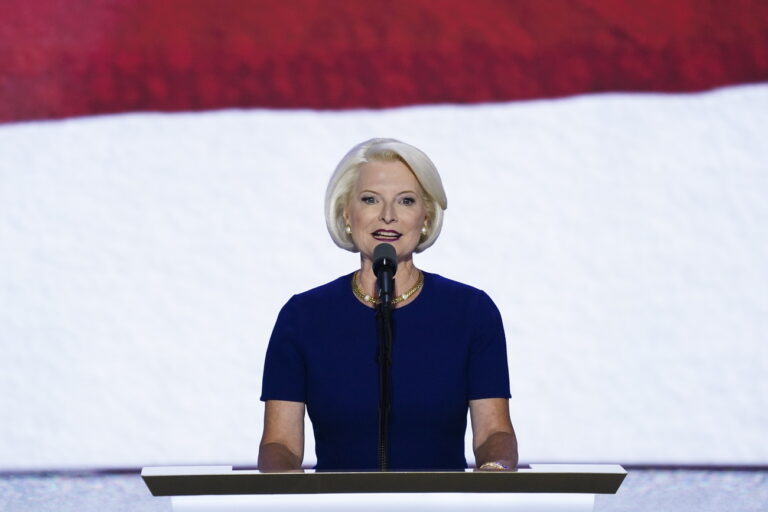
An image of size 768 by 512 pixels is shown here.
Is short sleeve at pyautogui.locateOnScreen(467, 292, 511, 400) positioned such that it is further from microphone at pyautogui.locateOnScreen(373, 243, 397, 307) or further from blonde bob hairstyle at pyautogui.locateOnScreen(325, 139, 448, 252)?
microphone at pyautogui.locateOnScreen(373, 243, 397, 307)

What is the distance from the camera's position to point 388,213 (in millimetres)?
1951

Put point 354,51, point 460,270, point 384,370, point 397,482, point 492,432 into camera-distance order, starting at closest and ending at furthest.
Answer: point 397,482 < point 384,370 < point 492,432 < point 460,270 < point 354,51

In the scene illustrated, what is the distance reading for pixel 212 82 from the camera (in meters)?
3.18

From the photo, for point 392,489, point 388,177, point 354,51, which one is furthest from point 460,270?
point 392,489

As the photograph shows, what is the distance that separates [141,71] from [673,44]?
5.59ft

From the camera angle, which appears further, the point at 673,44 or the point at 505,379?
the point at 673,44

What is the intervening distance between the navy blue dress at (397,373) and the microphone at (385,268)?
38cm

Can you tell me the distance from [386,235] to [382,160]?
156 mm

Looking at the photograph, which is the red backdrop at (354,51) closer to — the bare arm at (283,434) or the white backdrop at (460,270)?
the white backdrop at (460,270)

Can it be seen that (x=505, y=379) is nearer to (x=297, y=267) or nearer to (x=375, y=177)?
(x=375, y=177)

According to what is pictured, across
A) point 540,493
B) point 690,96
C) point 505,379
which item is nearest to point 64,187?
point 505,379

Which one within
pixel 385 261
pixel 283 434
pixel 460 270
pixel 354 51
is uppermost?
pixel 354 51

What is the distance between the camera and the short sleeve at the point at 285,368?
6.37 feet

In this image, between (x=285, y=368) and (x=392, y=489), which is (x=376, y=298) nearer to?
(x=285, y=368)
